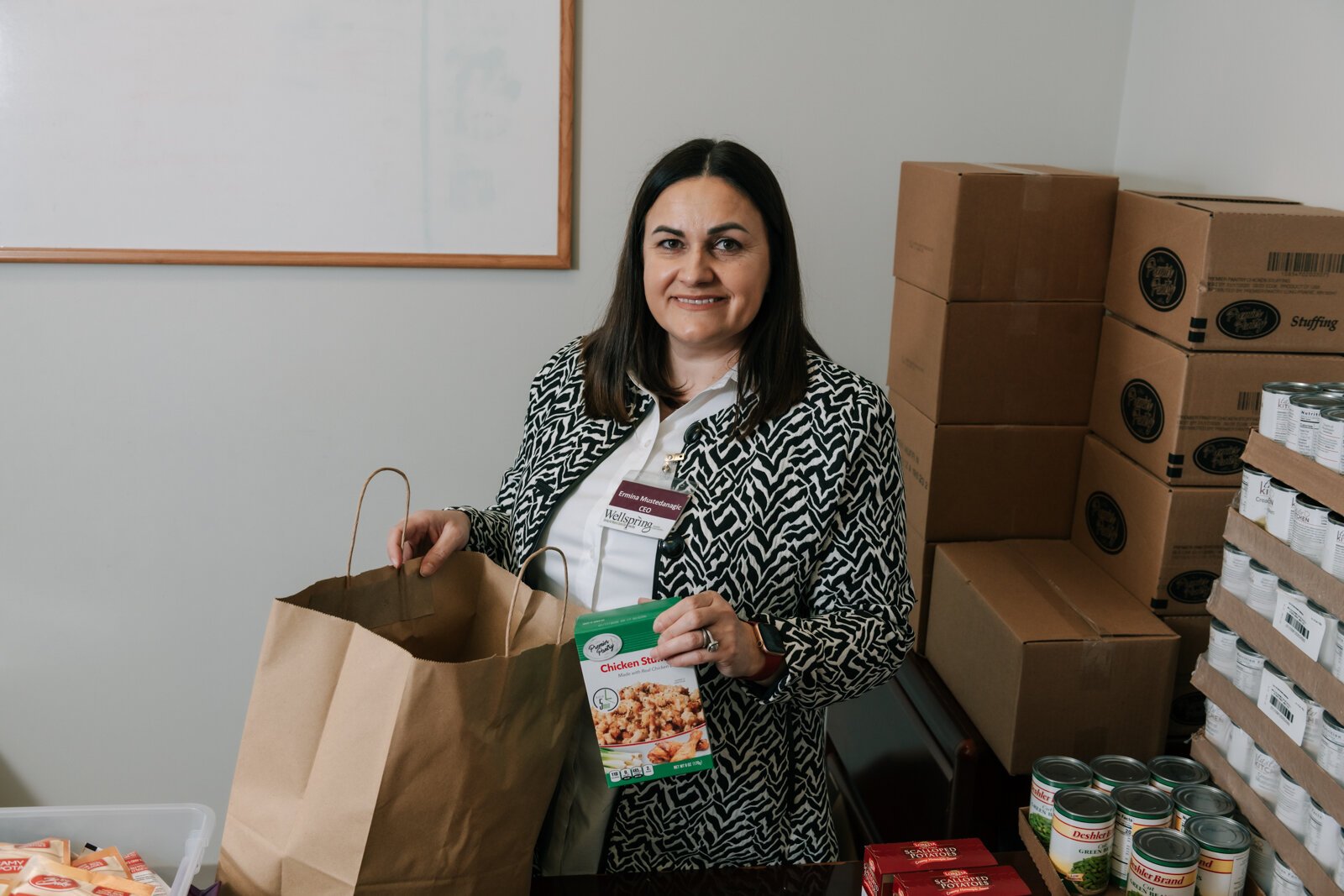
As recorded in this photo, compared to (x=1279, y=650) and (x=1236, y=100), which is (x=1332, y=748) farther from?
(x=1236, y=100)

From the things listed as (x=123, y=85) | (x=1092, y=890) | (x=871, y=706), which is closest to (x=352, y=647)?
(x=1092, y=890)

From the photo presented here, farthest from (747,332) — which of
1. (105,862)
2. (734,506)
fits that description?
(105,862)

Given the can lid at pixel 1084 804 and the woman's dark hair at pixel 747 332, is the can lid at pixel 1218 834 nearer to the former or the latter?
the can lid at pixel 1084 804

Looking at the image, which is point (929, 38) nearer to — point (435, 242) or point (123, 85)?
point (435, 242)

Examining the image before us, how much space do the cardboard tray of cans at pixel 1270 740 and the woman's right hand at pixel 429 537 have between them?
948mm

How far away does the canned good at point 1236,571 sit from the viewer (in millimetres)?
1262

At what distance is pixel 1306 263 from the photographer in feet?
5.36

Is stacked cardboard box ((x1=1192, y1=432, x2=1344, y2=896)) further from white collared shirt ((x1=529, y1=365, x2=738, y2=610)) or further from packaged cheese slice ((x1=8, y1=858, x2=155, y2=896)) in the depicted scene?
packaged cheese slice ((x1=8, y1=858, x2=155, y2=896))

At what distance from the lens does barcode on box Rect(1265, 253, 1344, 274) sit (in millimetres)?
1627

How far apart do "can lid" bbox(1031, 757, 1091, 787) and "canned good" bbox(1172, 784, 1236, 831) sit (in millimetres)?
99

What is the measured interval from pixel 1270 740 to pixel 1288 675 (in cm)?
8

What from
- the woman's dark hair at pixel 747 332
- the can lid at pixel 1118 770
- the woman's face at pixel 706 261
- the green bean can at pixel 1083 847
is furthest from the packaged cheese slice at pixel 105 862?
the can lid at pixel 1118 770

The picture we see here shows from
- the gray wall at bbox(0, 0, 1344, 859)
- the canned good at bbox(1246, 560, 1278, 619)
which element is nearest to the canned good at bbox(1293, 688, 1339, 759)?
the canned good at bbox(1246, 560, 1278, 619)

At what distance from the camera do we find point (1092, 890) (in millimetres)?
1176
